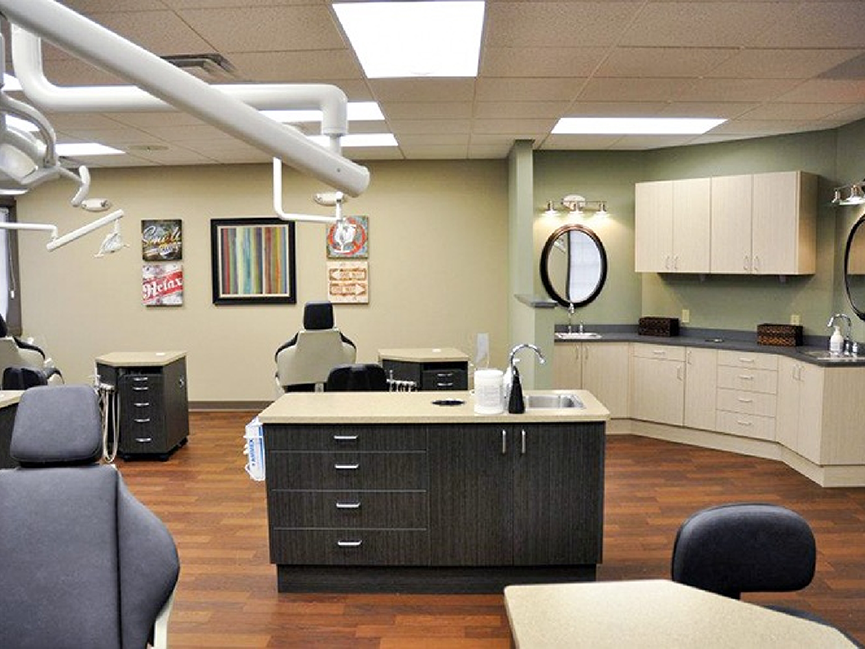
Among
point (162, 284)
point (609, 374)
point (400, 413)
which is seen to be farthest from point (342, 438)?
point (162, 284)

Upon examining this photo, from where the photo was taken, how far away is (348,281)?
25.1 ft

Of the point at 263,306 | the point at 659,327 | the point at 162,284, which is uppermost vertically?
the point at 162,284

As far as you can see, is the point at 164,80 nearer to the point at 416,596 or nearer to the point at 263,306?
the point at 416,596

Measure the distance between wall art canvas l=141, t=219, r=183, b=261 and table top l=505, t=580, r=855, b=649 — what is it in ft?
21.9

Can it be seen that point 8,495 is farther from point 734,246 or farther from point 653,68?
point 734,246

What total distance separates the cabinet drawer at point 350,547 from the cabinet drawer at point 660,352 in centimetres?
357

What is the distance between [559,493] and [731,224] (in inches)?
144

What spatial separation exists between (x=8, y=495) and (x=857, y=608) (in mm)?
3448

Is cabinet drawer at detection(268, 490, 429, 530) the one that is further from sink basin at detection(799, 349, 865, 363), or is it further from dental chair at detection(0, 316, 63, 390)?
sink basin at detection(799, 349, 865, 363)

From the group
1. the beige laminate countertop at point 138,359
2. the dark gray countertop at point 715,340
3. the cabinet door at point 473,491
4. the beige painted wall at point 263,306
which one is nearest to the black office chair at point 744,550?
the cabinet door at point 473,491

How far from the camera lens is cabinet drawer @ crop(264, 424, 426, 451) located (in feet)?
11.3

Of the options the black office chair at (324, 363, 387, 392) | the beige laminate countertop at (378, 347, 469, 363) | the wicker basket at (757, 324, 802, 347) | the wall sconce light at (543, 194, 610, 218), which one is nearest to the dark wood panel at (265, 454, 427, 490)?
the black office chair at (324, 363, 387, 392)

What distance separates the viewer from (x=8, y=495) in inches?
82.3

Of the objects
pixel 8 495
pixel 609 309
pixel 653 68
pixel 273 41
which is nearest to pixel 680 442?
pixel 609 309
